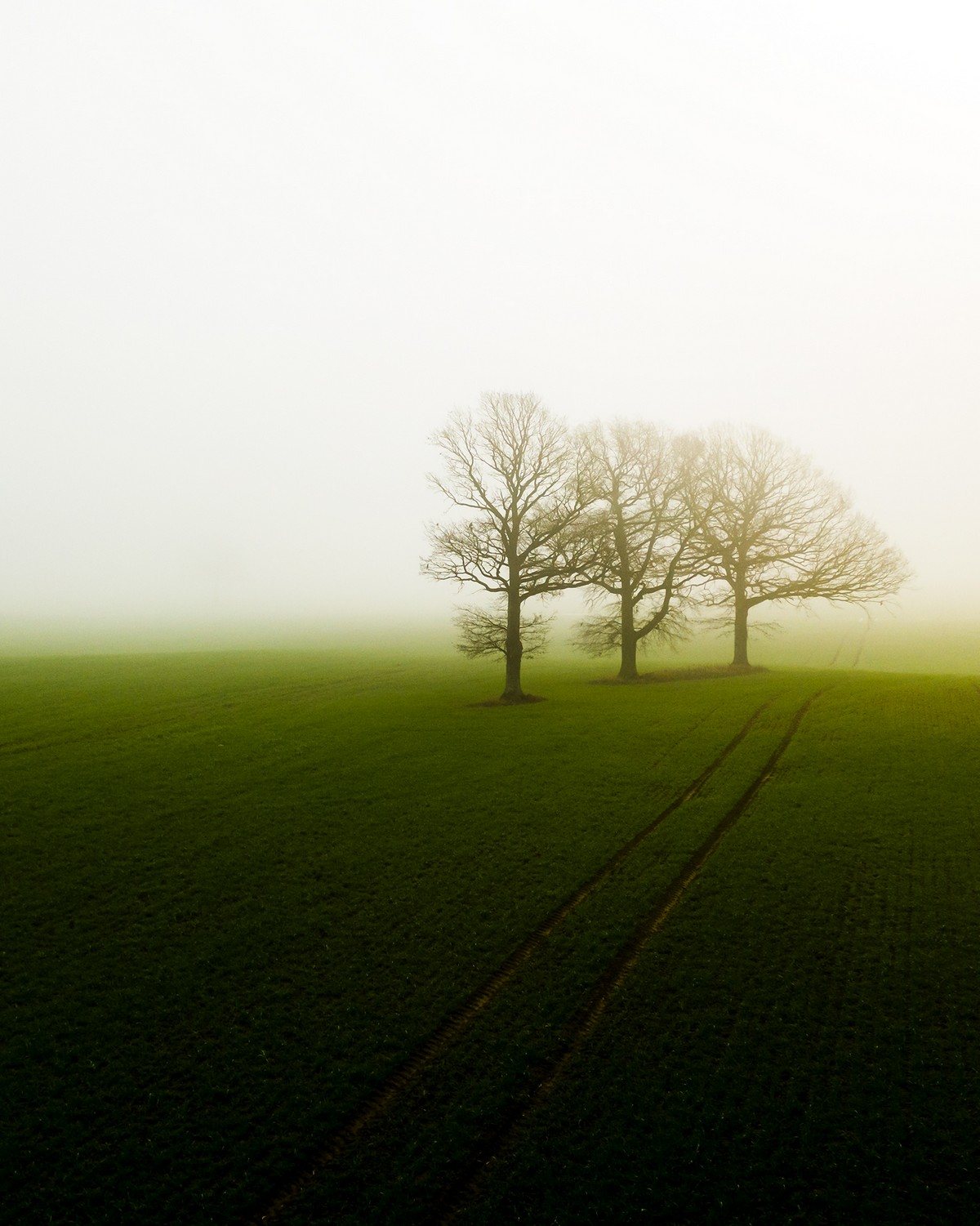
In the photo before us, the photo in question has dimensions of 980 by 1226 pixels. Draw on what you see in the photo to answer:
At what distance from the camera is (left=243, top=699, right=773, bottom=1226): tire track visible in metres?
8.55

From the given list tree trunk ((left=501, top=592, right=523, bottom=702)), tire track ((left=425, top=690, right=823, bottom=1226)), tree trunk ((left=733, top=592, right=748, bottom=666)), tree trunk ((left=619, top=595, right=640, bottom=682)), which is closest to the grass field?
tire track ((left=425, top=690, right=823, bottom=1226))

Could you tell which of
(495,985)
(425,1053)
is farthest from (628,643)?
(425,1053)

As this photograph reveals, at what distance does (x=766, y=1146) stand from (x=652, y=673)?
35.0m

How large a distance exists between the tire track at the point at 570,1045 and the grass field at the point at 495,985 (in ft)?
0.16

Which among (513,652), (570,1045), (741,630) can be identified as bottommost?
(570,1045)

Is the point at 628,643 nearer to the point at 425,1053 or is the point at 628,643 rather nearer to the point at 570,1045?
the point at 570,1045

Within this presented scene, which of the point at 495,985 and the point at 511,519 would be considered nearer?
the point at 495,985

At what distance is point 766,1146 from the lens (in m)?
8.88

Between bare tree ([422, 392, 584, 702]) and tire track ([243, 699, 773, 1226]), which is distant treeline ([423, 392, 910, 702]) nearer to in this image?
bare tree ([422, 392, 584, 702])

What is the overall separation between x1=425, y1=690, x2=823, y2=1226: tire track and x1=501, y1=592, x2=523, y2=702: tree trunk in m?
17.6

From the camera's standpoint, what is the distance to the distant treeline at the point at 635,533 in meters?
34.6

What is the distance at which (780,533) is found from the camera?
41.9 meters

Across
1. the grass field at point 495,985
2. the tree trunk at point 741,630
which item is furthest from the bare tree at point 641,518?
the grass field at point 495,985

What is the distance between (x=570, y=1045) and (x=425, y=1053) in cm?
242
